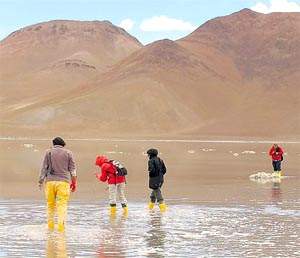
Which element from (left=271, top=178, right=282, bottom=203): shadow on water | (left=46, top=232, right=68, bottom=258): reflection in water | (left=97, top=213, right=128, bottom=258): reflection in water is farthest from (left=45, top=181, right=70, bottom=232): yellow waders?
(left=271, top=178, right=282, bottom=203): shadow on water

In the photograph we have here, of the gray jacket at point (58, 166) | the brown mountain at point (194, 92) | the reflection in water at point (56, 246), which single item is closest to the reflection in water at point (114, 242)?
the reflection in water at point (56, 246)

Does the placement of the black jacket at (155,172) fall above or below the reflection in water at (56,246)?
above

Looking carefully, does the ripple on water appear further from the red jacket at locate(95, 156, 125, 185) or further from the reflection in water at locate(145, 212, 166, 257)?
the red jacket at locate(95, 156, 125, 185)

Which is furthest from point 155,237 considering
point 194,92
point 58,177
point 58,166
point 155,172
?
point 194,92

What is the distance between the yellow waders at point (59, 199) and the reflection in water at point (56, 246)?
348 millimetres

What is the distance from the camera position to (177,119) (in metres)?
126

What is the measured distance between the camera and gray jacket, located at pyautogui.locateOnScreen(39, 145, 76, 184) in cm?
1244

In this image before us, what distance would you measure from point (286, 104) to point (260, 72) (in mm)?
19070

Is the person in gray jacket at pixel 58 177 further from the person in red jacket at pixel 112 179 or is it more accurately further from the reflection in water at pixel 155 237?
the person in red jacket at pixel 112 179

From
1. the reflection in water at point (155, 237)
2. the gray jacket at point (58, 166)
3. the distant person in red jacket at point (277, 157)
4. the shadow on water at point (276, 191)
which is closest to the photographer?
the reflection in water at point (155, 237)

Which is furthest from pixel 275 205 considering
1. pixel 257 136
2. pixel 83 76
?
pixel 83 76

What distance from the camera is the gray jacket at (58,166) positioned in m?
12.4

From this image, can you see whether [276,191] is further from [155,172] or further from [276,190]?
[155,172]

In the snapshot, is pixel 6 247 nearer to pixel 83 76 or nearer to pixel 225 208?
pixel 225 208
